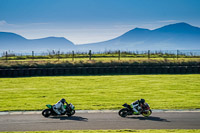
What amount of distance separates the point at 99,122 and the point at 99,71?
25.2 meters

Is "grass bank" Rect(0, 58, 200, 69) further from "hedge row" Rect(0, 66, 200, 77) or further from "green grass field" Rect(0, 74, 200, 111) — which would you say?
"green grass field" Rect(0, 74, 200, 111)

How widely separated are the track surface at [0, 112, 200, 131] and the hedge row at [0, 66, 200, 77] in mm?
22510

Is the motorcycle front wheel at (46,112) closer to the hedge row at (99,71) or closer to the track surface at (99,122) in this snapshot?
the track surface at (99,122)

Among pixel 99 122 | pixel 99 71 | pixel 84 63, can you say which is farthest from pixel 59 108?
pixel 84 63

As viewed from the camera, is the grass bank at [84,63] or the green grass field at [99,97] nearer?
the green grass field at [99,97]

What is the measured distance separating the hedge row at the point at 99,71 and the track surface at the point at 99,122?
2251 cm

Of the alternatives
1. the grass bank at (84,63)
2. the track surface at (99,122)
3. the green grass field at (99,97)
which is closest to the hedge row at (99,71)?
the grass bank at (84,63)

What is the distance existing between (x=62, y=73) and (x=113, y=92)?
1668 cm

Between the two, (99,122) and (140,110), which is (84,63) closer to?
(140,110)

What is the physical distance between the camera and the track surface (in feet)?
41.4

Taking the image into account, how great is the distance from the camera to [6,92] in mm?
22938

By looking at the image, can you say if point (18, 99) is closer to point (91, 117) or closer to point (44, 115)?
point (44, 115)

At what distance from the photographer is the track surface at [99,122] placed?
41.4 ft

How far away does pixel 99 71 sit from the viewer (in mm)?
38656
